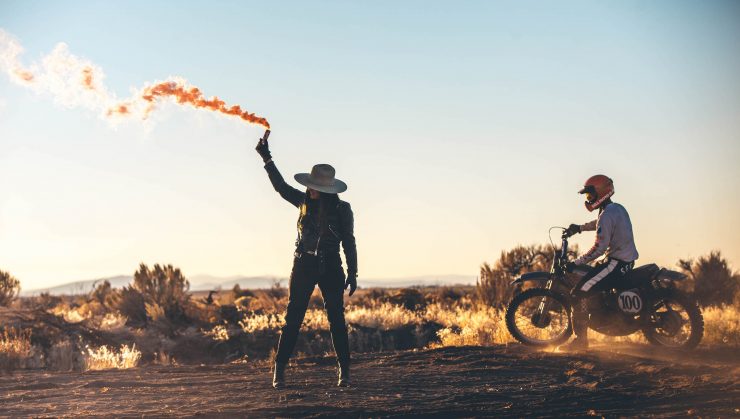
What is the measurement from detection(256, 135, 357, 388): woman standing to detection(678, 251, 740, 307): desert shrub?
20309 mm

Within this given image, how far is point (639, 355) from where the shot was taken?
1242 centimetres

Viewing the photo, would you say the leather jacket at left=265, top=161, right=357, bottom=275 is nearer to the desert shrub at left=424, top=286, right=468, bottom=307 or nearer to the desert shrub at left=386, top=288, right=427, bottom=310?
the desert shrub at left=424, top=286, right=468, bottom=307

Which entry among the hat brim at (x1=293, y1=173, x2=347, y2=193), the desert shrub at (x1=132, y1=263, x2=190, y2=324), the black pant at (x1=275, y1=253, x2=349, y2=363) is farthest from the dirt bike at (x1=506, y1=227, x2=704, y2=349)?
the desert shrub at (x1=132, y1=263, x2=190, y2=324)

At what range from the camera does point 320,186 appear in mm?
10461

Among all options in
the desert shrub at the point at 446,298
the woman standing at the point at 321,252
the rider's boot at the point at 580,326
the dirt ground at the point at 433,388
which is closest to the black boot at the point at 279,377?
the woman standing at the point at 321,252

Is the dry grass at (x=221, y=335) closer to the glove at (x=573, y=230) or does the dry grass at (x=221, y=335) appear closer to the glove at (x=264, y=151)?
the glove at (x=573, y=230)

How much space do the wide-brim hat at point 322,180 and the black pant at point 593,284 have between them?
4.10 m

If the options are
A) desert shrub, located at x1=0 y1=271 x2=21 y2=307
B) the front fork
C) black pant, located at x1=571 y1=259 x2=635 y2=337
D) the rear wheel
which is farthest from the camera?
desert shrub, located at x1=0 y1=271 x2=21 y2=307

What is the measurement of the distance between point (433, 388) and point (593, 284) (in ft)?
10.9

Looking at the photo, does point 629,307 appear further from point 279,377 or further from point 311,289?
point 279,377

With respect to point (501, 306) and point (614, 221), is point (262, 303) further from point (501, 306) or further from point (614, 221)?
point (614, 221)

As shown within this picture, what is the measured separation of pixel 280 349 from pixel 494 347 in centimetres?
473

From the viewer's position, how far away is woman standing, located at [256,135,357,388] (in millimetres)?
10414

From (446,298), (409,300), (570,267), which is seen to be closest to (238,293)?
(446,298)
